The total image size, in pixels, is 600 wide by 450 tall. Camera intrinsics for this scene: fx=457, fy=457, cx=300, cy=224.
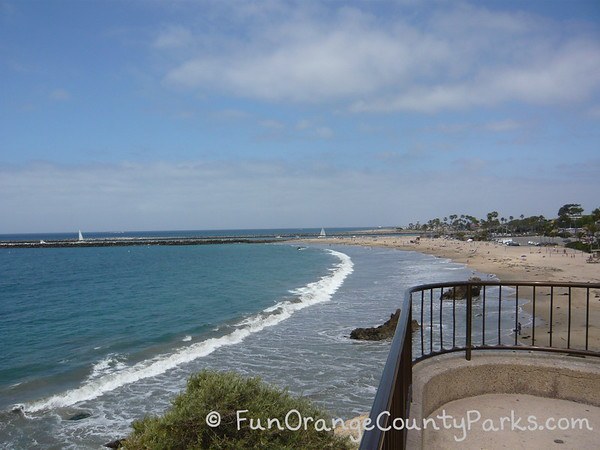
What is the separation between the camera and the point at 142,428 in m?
6.87

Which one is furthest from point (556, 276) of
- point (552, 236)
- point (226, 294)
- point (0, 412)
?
point (552, 236)

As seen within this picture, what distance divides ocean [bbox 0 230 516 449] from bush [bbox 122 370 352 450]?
361cm

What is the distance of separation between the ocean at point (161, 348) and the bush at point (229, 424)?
3608 mm

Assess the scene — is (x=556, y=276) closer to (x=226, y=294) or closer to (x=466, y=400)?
(x=226, y=294)

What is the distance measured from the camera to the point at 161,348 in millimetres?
16719

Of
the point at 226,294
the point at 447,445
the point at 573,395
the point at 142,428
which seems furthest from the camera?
the point at 226,294

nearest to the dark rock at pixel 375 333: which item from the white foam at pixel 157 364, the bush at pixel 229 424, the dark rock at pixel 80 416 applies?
the white foam at pixel 157 364

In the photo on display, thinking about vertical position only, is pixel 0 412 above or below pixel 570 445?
below

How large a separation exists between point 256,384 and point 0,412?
26.8ft

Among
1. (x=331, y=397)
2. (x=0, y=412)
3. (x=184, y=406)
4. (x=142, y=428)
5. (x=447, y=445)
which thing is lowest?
(x=0, y=412)

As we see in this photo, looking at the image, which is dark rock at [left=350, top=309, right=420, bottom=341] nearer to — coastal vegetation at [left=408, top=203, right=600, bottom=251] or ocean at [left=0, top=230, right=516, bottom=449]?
ocean at [left=0, top=230, right=516, bottom=449]

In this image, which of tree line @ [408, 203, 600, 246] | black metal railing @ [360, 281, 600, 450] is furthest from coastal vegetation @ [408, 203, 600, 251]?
black metal railing @ [360, 281, 600, 450]

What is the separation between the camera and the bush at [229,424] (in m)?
5.58

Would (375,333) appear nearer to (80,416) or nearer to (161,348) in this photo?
(161,348)
